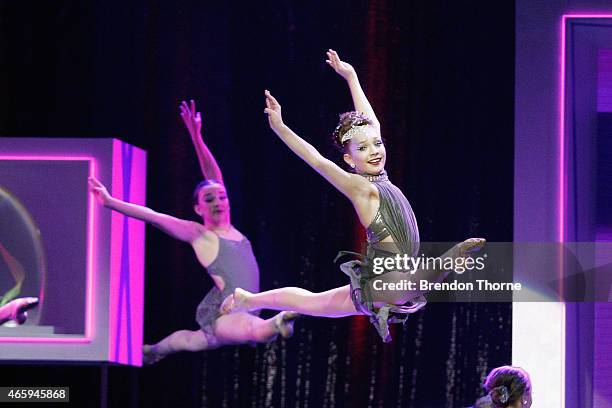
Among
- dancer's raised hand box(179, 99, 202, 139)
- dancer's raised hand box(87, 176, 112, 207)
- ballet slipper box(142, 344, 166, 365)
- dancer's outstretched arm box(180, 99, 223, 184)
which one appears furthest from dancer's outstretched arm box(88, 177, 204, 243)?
ballet slipper box(142, 344, 166, 365)

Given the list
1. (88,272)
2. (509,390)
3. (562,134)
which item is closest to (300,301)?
(88,272)

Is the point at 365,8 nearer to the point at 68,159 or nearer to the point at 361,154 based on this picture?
the point at 361,154

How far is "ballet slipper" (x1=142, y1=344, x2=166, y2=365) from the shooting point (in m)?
5.32

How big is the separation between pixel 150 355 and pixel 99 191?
0.83 metres

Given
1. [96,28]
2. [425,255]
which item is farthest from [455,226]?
[96,28]

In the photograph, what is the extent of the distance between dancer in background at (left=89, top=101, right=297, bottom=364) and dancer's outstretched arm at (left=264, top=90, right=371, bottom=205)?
0.83 metres

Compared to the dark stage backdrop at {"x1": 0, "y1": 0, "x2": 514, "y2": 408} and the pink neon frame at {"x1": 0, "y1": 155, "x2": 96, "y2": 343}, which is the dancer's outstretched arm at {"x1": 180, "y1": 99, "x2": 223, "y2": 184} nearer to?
the dark stage backdrop at {"x1": 0, "y1": 0, "x2": 514, "y2": 408}

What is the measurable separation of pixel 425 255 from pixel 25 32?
218 centimetres

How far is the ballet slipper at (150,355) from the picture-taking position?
17.4 ft

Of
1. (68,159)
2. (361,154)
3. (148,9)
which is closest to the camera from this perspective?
(361,154)

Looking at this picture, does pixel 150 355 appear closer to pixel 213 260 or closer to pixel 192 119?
pixel 213 260

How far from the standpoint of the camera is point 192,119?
5.35 m

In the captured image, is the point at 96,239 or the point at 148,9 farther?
the point at 148,9

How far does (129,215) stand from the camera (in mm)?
5133
